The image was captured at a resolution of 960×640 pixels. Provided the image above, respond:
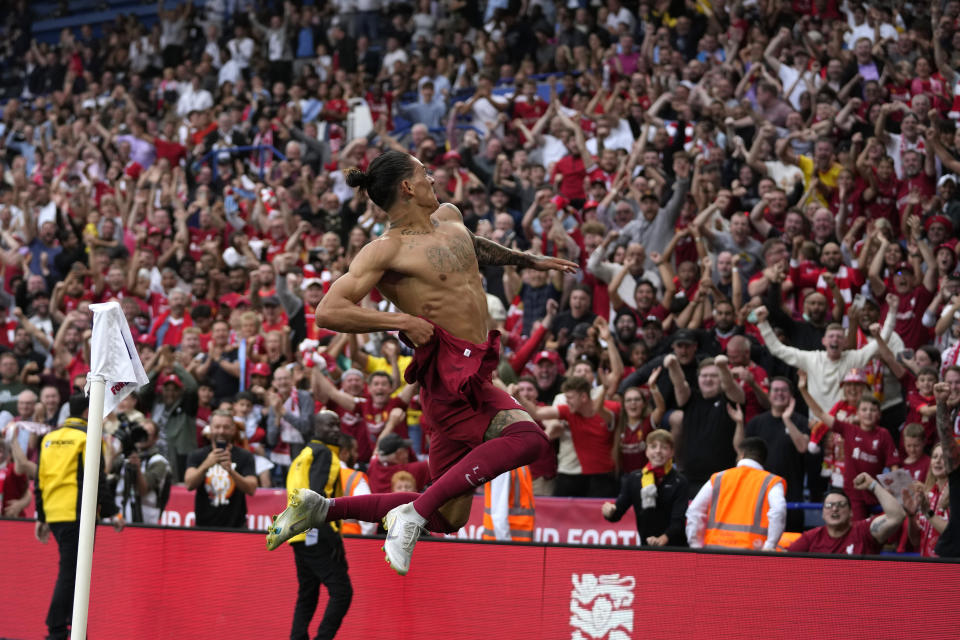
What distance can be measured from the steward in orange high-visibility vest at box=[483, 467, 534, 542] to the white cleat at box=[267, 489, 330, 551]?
3703 mm

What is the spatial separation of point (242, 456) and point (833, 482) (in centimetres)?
Answer: 514

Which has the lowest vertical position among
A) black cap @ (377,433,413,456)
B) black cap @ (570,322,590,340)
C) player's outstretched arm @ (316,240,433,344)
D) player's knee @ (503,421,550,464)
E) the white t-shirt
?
player's knee @ (503,421,550,464)

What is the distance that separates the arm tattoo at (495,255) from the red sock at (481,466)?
1.11 meters

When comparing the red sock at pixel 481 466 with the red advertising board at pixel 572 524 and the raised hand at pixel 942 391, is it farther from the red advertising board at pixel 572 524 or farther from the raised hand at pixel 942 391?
the raised hand at pixel 942 391

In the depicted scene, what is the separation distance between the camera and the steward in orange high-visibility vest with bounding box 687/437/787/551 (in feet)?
30.7

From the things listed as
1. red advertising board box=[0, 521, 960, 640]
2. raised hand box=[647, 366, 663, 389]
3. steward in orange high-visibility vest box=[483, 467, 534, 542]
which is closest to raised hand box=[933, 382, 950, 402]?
red advertising board box=[0, 521, 960, 640]

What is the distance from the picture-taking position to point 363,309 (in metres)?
6.31

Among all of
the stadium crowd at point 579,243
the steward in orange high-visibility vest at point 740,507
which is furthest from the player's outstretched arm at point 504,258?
the stadium crowd at point 579,243

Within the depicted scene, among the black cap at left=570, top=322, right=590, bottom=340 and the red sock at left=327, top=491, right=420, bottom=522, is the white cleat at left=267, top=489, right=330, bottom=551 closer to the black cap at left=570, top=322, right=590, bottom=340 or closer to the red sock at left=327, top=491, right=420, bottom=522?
the red sock at left=327, top=491, right=420, bottom=522

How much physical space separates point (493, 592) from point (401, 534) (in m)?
2.94

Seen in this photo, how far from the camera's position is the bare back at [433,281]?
21.3ft

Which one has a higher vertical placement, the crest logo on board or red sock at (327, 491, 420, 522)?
red sock at (327, 491, 420, 522)

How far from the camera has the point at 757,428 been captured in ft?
36.4

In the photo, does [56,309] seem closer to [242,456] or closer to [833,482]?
[242,456]
